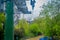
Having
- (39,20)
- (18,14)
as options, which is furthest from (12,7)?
(39,20)

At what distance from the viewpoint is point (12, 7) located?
9.64 feet

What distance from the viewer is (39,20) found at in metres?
→ 3.12

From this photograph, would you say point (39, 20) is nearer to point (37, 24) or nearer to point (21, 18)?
→ point (37, 24)

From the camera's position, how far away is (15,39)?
306 centimetres

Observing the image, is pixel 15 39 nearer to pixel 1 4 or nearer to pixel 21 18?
pixel 21 18

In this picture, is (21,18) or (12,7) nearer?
(12,7)

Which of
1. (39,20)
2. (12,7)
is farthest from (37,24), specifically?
(12,7)

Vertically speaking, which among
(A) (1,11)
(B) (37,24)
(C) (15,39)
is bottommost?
(C) (15,39)

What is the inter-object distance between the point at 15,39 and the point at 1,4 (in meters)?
0.57

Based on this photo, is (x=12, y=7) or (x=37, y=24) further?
(x=37, y=24)

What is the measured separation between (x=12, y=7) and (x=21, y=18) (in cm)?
28

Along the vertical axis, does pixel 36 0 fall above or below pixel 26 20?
above

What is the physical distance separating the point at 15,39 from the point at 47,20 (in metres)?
0.57

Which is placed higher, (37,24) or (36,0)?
(36,0)
